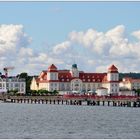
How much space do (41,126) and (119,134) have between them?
1036cm

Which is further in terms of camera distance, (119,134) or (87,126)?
(87,126)

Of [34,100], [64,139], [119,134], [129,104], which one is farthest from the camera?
[34,100]

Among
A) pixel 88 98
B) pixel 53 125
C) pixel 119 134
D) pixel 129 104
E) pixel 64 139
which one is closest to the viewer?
pixel 64 139

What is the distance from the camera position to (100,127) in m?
66.2

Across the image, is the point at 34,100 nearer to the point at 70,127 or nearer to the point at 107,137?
the point at 70,127

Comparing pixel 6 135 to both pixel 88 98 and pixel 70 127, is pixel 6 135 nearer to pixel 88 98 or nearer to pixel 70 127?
pixel 70 127

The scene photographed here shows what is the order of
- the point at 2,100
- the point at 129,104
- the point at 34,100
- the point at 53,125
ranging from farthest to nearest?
the point at 2,100 → the point at 34,100 → the point at 129,104 → the point at 53,125

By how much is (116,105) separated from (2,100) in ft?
184

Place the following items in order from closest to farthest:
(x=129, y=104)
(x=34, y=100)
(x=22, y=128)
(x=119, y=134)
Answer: (x=119, y=134)
(x=22, y=128)
(x=129, y=104)
(x=34, y=100)

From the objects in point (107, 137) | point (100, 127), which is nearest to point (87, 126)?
point (100, 127)

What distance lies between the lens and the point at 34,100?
164625 millimetres

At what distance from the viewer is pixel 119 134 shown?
5875 centimetres

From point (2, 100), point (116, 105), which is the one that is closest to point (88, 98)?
point (116, 105)

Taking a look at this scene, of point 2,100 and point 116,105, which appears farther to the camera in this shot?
point 2,100
